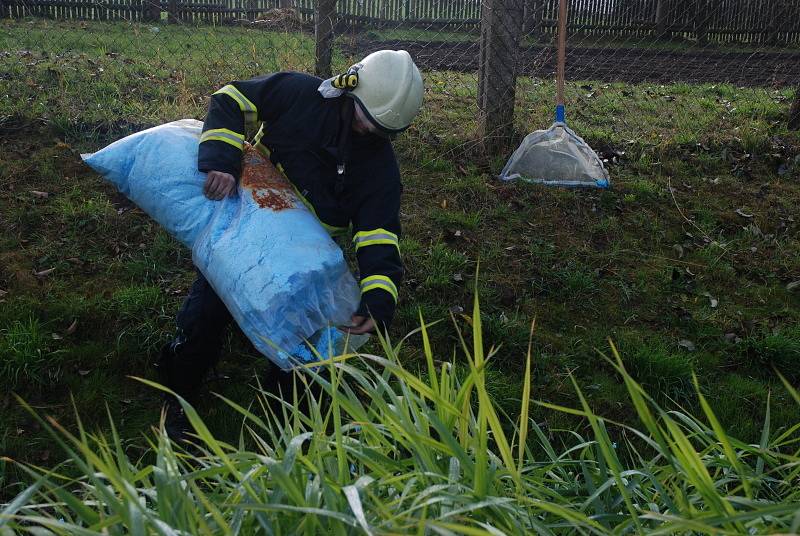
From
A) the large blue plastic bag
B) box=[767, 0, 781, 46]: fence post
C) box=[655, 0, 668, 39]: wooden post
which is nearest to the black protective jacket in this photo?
the large blue plastic bag

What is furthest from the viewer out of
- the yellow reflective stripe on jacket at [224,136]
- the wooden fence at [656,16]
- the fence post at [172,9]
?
the wooden fence at [656,16]

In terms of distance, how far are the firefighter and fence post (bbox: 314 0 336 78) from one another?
2.35 metres

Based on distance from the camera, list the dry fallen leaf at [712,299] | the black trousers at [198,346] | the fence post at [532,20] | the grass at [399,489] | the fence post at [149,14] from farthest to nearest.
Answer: the fence post at [532,20]
the fence post at [149,14]
the dry fallen leaf at [712,299]
the black trousers at [198,346]
the grass at [399,489]

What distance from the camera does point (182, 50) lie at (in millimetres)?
7898

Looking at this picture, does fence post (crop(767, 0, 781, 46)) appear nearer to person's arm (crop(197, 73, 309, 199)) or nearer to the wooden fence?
the wooden fence

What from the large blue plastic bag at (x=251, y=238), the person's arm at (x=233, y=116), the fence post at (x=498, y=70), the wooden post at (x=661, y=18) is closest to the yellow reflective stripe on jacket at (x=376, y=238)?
the large blue plastic bag at (x=251, y=238)

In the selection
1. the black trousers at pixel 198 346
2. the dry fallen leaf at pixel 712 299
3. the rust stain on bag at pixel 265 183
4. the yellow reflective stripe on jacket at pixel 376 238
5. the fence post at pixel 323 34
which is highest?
the fence post at pixel 323 34

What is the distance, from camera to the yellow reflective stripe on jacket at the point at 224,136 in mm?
3078

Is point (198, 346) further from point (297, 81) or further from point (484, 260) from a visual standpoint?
point (484, 260)

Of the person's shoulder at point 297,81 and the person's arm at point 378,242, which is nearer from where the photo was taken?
the person's arm at point 378,242

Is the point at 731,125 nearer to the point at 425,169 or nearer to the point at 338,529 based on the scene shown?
the point at 425,169

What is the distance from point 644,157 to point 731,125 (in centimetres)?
136

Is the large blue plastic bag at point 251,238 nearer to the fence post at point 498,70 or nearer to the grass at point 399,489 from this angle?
the grass at point 399,489

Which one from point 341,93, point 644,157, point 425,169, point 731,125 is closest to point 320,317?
point 341,93
